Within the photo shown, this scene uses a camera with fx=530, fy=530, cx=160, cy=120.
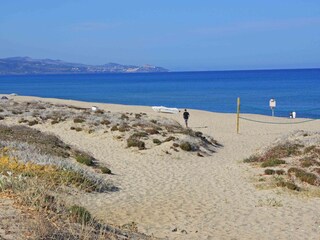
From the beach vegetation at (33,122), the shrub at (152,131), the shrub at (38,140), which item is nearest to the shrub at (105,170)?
the shrub at (38,140)

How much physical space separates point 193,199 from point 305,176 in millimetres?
4509

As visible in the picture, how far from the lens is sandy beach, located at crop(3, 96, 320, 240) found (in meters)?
11.7

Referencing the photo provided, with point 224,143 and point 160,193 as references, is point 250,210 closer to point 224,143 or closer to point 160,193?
point 160,193

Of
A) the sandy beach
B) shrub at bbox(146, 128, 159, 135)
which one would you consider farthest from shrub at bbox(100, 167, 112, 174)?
shrub at bbox(146, 128, 159, 135)

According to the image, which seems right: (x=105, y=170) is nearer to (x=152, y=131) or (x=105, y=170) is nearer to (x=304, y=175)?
(x=304, y=175)

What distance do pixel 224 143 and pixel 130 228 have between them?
19.5 metres

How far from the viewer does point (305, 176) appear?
17.2 meters

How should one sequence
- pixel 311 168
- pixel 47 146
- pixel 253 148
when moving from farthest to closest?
pixel 253 148
pixel 47 146
pixel 311 168

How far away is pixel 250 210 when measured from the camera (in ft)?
45.0

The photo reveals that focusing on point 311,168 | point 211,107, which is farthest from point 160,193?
point 211,107

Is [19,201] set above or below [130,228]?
above

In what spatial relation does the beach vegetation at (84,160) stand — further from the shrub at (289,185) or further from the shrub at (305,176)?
the shrub at (305,176)

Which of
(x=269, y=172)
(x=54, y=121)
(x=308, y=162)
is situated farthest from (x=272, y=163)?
(x=54, y=121)

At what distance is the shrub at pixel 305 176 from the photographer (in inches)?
665
